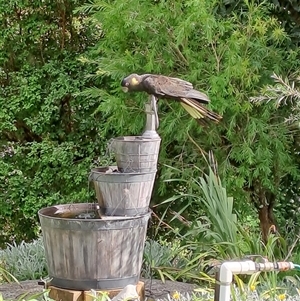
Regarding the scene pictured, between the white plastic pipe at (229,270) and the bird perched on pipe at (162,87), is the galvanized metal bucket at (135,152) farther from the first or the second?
the white plastic pipe at (229,270)

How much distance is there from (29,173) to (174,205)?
1439mm

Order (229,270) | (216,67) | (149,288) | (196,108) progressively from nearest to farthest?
1. (229,270)
2. (196,108)
3. (149,288)
4. (216,67)

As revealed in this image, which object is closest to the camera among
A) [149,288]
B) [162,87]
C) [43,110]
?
[162,87]

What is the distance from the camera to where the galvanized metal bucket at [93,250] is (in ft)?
8.93

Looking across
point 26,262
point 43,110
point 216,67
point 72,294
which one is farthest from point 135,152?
point 43,110

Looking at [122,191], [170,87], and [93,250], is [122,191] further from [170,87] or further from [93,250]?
[170,87]

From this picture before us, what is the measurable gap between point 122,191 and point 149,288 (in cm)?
76

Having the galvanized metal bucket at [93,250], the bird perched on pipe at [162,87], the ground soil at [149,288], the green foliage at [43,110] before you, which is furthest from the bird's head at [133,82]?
the green foliage at [43,110]

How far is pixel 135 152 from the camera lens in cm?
282

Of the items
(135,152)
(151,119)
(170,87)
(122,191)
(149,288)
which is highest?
(170,87)

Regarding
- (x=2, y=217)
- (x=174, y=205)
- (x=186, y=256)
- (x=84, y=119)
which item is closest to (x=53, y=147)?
(x=84, y=119)

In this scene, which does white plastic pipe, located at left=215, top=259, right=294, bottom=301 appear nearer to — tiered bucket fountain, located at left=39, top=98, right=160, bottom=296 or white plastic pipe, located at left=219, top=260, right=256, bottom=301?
white plastic pipe, located at left=219, top=260, right=256, bottom=301

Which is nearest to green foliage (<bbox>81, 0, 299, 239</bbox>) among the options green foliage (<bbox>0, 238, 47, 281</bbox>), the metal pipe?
the metal pipe

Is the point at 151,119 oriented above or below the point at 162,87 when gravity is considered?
below
